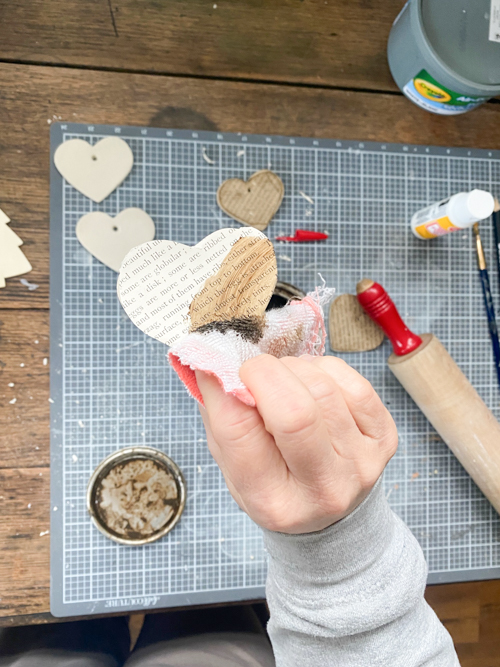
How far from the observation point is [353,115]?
715 millimetres

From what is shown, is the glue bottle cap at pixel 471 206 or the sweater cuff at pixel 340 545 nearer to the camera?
the sweater cuff at pixel 340 545

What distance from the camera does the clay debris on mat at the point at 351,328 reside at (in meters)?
0.70

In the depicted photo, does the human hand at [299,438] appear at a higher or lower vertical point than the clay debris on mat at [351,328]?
lower

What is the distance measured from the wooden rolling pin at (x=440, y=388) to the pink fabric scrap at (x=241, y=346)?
24 cm

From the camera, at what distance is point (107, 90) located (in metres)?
0.66

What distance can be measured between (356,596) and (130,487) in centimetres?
37

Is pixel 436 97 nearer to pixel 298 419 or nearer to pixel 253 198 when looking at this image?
pixel 253 198

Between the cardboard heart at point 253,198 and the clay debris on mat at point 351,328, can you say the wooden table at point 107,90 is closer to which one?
the cardboard heart at point 253,198

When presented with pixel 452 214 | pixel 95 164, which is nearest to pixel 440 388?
pixel 452 214

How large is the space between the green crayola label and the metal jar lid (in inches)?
25.6

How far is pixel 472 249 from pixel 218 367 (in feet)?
1.97

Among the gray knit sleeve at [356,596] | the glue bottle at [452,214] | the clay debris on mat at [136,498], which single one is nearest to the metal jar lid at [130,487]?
the clay debris on mat at [136,498]

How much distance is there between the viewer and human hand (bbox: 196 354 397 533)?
0.94ft

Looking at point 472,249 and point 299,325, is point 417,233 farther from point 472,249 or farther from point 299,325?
point 299,325
